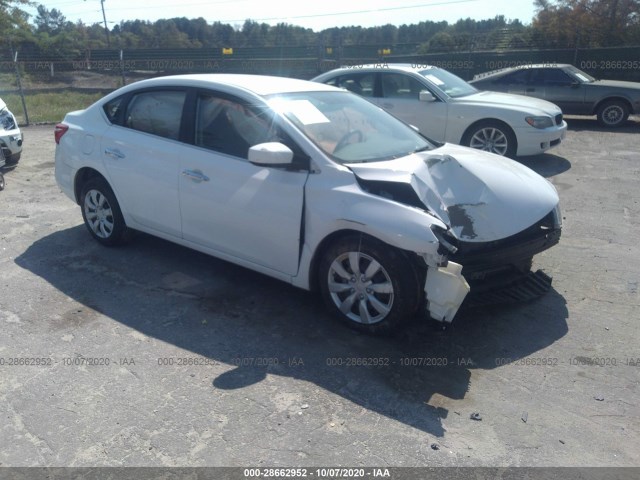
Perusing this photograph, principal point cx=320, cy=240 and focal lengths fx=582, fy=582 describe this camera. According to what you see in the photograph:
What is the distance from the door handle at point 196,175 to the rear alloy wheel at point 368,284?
1233 mm

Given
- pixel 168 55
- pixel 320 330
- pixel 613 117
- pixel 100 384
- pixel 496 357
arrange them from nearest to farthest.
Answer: pixel 100 384, pixel 496 357, pixel 320 330, pixel 613 117, pixel 168 55

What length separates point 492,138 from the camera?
9.44m

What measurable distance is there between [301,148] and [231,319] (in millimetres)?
1372

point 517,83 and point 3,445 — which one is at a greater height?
point 517,83

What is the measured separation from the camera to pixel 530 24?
29484mm

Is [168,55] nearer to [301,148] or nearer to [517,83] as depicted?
[517,83]

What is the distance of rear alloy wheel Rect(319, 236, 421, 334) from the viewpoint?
12.6 ft

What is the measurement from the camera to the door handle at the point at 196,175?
4.64m

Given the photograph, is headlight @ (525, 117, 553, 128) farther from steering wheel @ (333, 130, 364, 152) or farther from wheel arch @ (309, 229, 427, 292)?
wheel arch @ (309, 229, 427, 292)

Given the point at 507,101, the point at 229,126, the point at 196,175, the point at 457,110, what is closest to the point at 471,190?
the point at 229,126

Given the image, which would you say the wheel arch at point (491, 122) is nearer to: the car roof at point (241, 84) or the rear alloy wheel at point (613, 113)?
the car roof at point (241, 84)

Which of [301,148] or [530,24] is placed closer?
[301,148]

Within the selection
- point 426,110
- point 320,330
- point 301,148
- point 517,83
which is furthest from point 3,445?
point 517,83

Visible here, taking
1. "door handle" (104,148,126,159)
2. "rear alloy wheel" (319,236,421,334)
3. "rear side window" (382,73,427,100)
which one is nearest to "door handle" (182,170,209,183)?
"door handle" (104,148,126,159)
